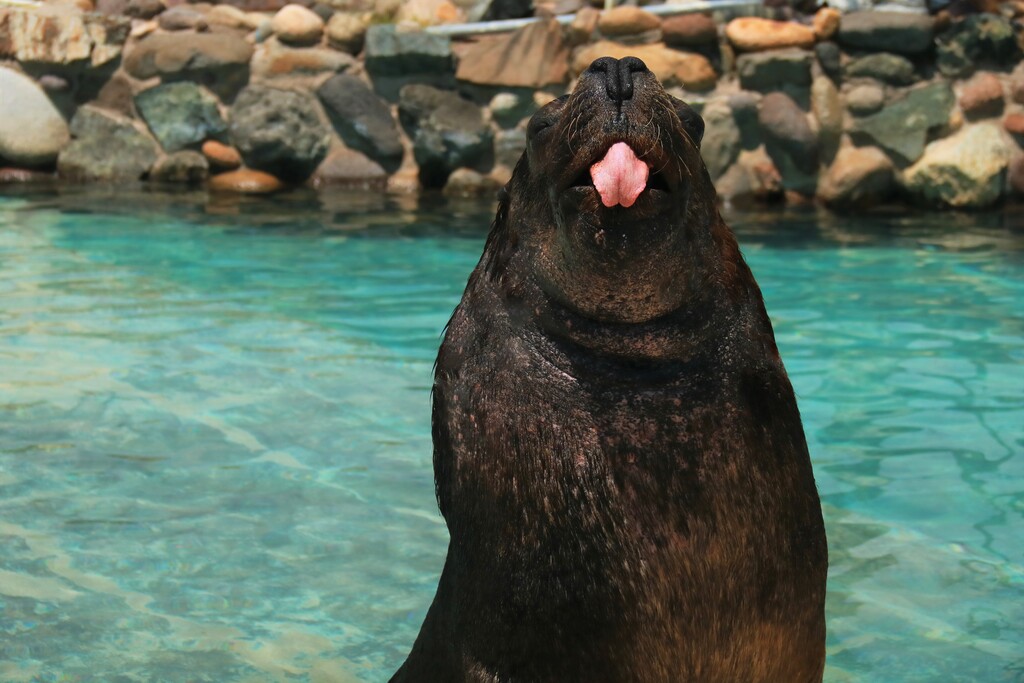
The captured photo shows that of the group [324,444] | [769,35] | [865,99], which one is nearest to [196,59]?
[769,35]

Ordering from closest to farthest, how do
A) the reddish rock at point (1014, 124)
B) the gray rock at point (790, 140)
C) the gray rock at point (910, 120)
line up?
the reddish rock at point (1014, 124) < the gray rock at point (910, 120) < the gray rock at point (790, 140)

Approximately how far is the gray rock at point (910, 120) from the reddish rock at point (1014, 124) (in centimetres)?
45

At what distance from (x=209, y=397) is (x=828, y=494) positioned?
2.59 meters

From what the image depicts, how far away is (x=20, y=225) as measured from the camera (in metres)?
9.49

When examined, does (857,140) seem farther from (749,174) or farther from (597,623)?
(597,623)

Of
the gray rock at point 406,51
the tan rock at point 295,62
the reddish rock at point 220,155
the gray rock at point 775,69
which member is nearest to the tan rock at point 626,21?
the gray rock at point 775,69

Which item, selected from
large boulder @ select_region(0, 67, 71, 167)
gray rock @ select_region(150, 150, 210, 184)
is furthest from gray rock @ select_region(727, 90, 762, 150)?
large boulder @ select_region(0, 67, 71, 167)

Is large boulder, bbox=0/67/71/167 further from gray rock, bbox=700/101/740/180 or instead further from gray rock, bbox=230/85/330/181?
gray rock, bbox=700/101/740/180

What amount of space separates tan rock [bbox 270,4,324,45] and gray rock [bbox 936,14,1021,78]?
5294mm

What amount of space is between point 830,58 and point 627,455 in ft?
30.5

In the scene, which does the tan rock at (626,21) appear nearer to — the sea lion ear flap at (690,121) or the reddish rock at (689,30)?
the reddish rock at (689,30)

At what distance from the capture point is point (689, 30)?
11.0 metres

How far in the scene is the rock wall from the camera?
35.3 feet

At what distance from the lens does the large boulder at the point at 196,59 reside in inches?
460
